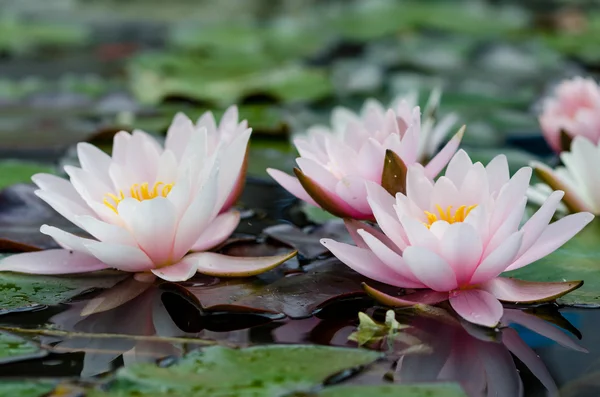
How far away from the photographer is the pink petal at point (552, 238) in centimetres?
99

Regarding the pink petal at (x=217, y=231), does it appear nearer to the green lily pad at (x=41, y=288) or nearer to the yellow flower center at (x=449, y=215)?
the green lily pad at (x=41, y=288)

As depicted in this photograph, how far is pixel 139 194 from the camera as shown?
1.15 meters

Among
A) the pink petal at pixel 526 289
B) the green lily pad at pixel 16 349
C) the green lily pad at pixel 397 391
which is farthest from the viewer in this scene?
the pink petal at pixel 526 289

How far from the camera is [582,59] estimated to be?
3.49m

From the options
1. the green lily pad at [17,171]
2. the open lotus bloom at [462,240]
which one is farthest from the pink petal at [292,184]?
the green lily pad at [17,171]

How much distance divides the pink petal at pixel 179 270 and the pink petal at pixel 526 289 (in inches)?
16.0

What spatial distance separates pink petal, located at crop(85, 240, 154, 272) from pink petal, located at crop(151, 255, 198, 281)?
2cm

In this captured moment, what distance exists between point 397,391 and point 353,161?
453mm

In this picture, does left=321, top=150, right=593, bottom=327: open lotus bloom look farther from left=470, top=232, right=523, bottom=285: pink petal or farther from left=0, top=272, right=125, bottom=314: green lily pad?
left=0, top=272, right=125, bottom=314: green lily pad

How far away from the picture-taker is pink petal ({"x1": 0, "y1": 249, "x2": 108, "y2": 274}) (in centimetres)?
107

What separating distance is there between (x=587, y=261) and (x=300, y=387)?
2.01 ft

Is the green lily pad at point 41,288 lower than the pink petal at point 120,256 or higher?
lower

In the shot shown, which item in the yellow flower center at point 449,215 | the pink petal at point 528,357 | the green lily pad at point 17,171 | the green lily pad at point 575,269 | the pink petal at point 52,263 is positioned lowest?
the pink petal at point 528,357

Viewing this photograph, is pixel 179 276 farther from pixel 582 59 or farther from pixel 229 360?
pixel 582 59
